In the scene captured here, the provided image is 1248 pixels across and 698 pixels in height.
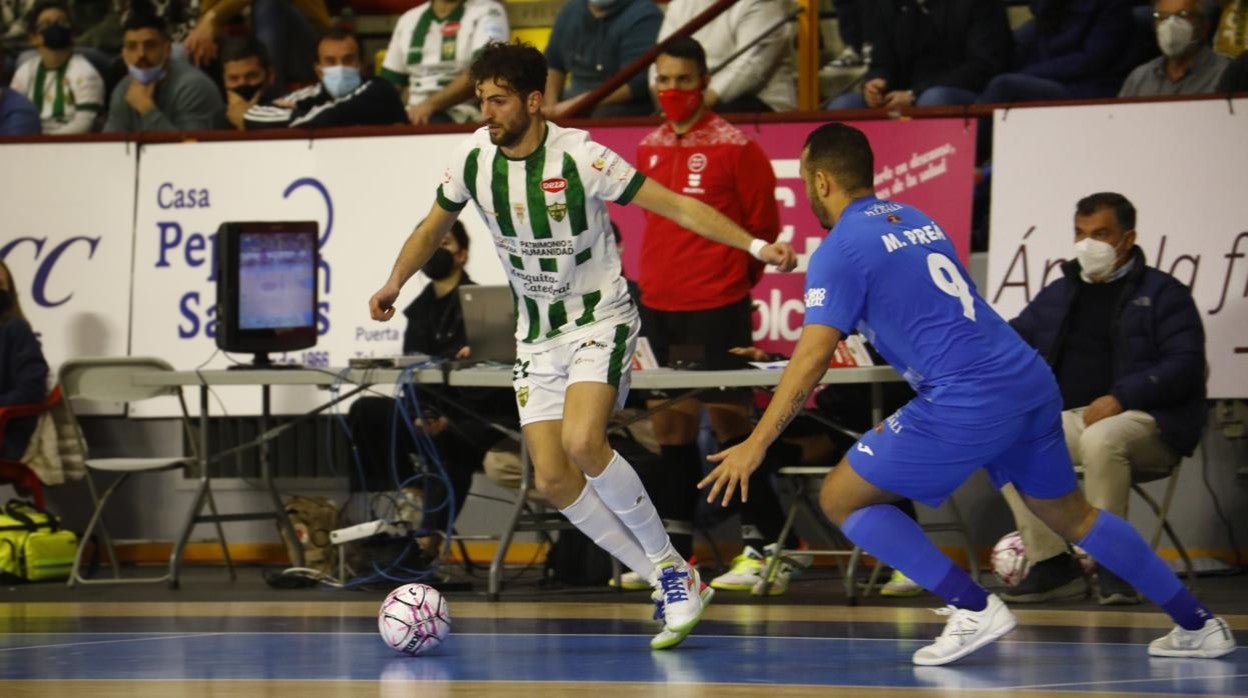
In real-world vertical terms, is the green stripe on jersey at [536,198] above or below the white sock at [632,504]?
above

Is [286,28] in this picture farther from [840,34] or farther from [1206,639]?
[1206,639]

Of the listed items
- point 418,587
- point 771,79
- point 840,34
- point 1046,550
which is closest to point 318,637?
point 418,587

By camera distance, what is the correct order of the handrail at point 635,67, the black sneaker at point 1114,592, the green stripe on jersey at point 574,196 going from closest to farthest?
1. the green stripe on jersey at point 574,196
2. the black sneaker at point 1114,592
3. the handrail at point 635,67

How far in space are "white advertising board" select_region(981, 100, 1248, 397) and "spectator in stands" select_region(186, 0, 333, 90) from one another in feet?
17.5

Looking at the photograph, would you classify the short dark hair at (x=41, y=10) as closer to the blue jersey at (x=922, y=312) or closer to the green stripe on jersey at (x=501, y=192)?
the green stripe on jersey at (x=501, y=192)

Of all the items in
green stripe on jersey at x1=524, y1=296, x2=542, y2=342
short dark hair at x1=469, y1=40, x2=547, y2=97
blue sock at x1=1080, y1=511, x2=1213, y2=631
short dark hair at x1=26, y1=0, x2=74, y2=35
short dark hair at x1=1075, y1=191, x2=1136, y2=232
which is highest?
short dark hair at x1=26, y1=0, x2=74, y2=35

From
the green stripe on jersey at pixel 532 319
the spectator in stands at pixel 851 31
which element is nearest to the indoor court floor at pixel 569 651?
the green stripe on jersey at pixel 532 319

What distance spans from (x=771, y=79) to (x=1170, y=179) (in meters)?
2.51

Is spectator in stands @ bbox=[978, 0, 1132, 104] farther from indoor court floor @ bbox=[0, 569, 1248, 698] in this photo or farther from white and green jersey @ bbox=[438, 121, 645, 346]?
white and green jersey @ bbox=[438, 121, 645, 346]

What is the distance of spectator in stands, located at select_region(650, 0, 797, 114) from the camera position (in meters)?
11.0

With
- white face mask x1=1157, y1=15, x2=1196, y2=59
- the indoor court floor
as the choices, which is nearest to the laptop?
the indoor court floor

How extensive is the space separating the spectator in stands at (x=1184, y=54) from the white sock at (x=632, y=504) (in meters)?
4.38

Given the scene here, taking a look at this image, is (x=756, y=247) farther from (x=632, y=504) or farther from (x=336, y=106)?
(x=336, y=106)

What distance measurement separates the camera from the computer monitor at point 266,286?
9.90 m
